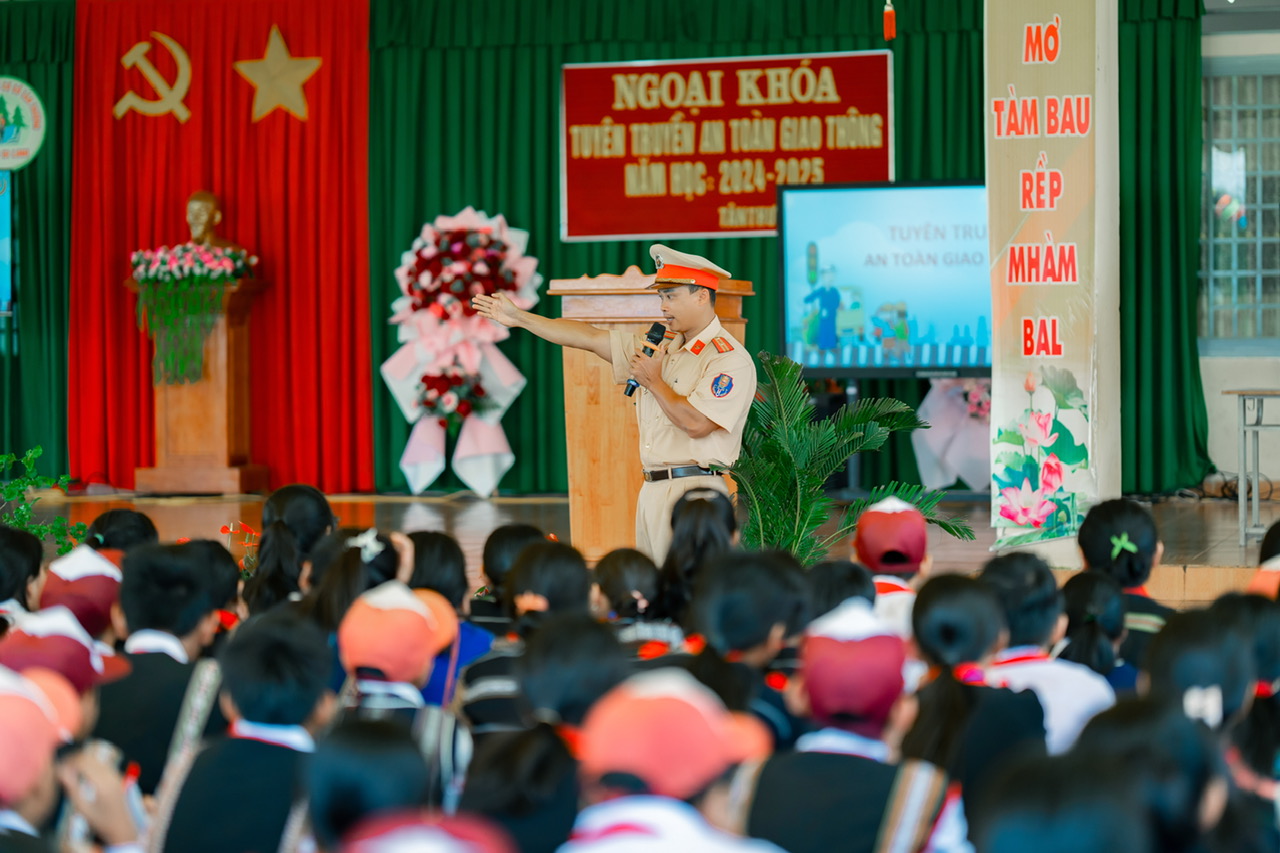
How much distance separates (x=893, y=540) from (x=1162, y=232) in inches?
247

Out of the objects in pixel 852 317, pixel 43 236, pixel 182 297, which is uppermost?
pixel 43 236

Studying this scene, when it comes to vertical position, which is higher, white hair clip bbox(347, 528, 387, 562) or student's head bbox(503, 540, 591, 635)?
white hair clip bbox(347, 528, 387, 562)

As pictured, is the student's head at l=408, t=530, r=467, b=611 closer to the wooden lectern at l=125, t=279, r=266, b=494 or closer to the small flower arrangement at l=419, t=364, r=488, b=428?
the small flower arrangement at l=419, t=364, r=488, b=428

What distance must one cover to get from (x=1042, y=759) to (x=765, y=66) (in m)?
8.19

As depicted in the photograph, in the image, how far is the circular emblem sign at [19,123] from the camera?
9766 mm

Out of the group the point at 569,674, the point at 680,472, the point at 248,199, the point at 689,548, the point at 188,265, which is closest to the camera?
the point at 569,674

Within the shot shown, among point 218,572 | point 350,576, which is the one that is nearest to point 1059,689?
point 350,576

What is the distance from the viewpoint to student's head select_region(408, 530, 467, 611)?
266 cm

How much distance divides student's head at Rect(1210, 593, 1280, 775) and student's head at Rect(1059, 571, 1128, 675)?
Answer: 13.6 inches

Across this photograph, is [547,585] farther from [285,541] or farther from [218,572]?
[285,541]

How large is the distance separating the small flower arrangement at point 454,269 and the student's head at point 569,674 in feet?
23.6

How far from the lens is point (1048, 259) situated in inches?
A: 223

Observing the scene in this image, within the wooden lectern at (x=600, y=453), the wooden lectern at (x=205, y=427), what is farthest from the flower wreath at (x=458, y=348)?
the wooden lectern at (x=600, y=453)

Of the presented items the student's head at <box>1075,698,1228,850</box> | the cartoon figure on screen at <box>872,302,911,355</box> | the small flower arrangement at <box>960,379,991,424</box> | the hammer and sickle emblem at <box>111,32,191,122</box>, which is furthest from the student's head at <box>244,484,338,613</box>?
the hammer and sickle emblem at <box>111,32,191,122</box>
